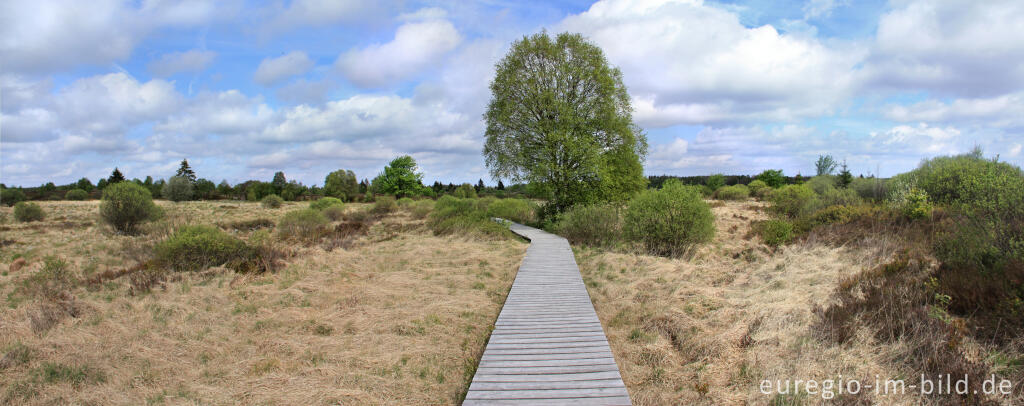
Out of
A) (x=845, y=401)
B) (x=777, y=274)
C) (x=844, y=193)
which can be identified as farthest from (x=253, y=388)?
(x=844, y=193)

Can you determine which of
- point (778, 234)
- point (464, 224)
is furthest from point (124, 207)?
point (778, 234)

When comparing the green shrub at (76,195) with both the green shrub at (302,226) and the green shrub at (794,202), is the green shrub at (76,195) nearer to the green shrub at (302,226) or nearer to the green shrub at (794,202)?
the green shrub at (302,226)

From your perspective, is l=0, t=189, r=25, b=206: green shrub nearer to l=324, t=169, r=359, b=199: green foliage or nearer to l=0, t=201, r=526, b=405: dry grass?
l=324, t=169, r=359, b=199: green foliage

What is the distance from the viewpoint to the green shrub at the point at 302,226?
21.8 m

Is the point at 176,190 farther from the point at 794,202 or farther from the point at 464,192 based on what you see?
the point at 794,202

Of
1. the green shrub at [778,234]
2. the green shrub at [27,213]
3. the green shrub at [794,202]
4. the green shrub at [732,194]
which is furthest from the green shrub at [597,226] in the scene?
the green shrub at [27,213]

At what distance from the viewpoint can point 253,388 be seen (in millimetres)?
5434

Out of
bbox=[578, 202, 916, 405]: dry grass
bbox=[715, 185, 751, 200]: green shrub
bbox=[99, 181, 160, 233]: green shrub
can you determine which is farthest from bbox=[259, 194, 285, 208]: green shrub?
bbox=[715, 185, 751, 200]: green shrub

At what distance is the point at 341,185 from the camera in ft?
197

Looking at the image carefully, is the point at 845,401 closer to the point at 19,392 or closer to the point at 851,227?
the point at 19,392

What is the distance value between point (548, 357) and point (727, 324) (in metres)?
3.46

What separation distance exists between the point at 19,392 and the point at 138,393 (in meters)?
1.72

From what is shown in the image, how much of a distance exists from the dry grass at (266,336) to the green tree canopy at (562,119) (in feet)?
28.1

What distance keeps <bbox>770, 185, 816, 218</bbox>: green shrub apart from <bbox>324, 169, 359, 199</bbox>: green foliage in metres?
50.9
